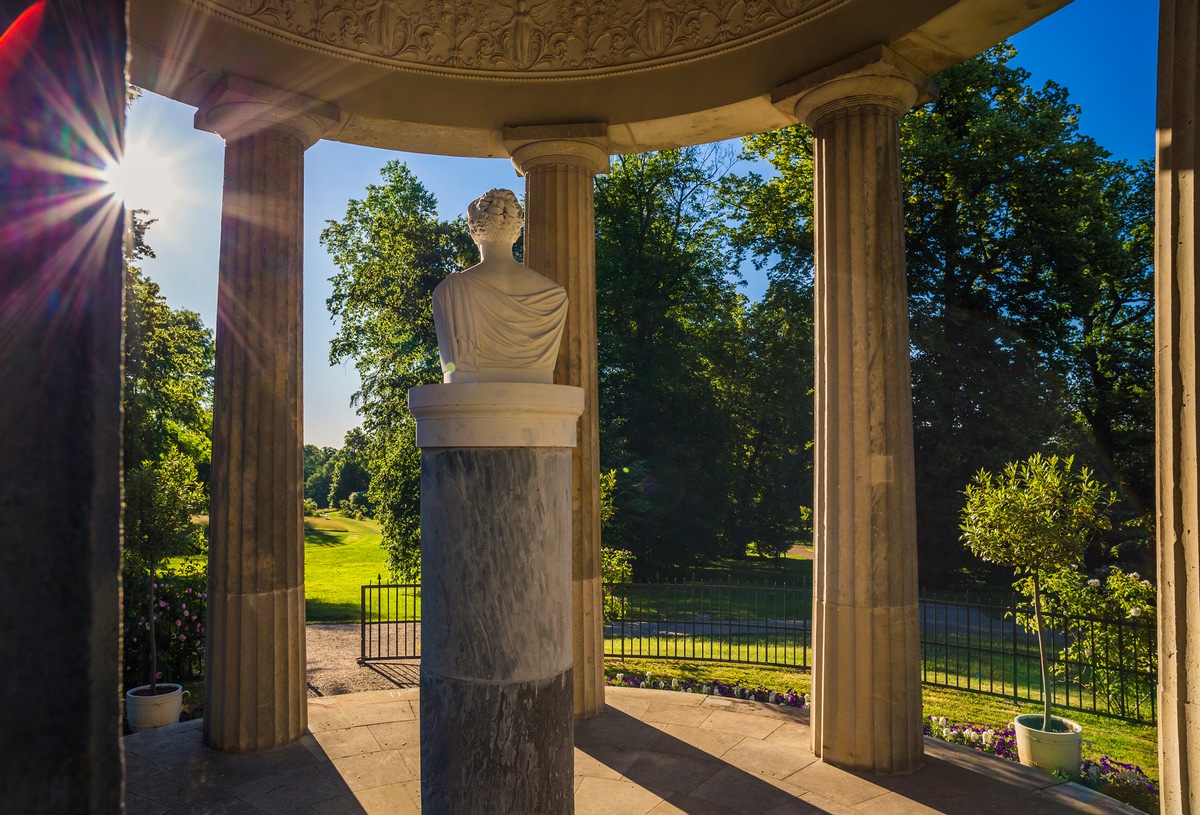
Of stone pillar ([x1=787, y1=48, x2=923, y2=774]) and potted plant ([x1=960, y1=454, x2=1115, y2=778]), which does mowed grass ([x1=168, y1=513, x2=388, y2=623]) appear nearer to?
stone pillar ([x1=787, y1=48, x2=923, y2=774])

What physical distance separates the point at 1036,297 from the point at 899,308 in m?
18.4

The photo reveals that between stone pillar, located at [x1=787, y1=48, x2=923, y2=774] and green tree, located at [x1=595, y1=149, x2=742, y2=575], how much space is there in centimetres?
1797

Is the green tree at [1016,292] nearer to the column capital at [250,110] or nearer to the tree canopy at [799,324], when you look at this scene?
the tree canopy at [799,324]

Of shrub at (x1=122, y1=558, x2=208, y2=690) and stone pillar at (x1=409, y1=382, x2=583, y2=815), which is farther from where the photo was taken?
shrub at (x1=122, y1=558, x2=208, y2=690)

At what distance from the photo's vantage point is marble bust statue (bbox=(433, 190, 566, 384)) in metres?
4.89

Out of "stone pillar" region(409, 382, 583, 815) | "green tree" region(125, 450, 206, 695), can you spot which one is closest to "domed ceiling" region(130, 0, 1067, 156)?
"stone pillar" region(409, 382, 583, 815)

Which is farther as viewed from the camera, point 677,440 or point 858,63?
point 677,440

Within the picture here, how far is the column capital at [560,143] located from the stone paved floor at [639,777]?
6.73 m

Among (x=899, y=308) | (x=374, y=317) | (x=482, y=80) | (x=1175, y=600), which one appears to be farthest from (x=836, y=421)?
(x=374, y=317)

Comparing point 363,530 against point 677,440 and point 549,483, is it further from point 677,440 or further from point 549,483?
point 549,483

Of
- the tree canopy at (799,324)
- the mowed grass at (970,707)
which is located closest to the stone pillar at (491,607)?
the mowed grass at (970,707)

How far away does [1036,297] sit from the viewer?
74.1 ft

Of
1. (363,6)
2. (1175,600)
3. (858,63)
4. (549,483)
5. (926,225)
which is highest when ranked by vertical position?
(926,225)

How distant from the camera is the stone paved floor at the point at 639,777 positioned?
654 cm
